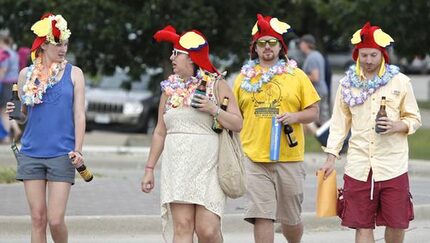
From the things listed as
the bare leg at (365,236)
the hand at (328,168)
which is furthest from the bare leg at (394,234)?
the hand at (328,168)

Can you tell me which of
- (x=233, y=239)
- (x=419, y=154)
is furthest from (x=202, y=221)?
(x=419, y=154)

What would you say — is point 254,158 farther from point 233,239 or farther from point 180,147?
point 233,239

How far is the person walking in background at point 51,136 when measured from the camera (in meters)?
7.90

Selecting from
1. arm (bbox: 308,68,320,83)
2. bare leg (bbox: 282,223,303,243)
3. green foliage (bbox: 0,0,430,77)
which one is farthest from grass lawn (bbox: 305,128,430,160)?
bare leg (bbox: 282,223,303,243)

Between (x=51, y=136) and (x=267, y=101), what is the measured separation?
1690mm

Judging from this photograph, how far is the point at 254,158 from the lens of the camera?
336 inches

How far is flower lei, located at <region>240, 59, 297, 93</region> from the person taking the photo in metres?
8.52

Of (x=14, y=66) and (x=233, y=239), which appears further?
(x=14, y=66)

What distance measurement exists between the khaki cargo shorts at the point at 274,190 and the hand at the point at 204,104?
106 cm

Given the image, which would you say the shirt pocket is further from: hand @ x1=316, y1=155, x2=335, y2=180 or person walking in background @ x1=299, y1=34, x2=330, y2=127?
person walking in background @ x1=299, y1=34, x2=330, y2=127

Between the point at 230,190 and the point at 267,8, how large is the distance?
12.6m

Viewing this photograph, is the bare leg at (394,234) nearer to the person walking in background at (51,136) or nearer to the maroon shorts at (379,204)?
the maroon shorts at (379,204)

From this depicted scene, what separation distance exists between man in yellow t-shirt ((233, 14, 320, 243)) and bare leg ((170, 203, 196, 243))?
900mm

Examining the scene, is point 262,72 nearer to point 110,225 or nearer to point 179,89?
point 179,89
